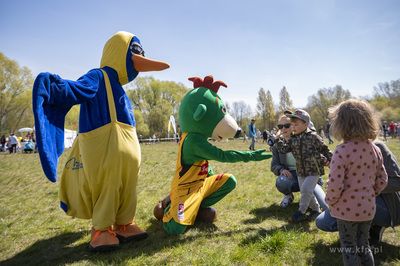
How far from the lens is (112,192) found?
2840 millimetres

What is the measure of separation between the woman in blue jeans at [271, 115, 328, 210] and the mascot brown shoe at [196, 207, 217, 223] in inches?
58.6

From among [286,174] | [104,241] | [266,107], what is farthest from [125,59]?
[266,107]

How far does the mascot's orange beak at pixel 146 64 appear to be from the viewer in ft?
10.3

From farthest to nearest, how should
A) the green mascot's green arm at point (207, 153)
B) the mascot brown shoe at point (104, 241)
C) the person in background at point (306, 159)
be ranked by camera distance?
the person in background at point (306, 159)
the green mascot's green arm at point (207, 153)
the mascot brown shoe at point (104, 241)

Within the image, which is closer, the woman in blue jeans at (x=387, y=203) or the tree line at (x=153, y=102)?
the woman in blue jeans at (x=387, y=203)

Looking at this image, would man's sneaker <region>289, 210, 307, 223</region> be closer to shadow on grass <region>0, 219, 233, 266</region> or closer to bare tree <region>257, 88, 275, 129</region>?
shadow on grass <region>0, 219, 233, 266</region>

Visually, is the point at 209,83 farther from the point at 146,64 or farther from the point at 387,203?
the point at 387,203

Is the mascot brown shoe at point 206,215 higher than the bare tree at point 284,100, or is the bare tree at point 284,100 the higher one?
the bare tree at point 284,100

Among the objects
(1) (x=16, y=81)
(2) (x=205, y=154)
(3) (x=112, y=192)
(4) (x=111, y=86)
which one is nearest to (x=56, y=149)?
(3) (x=112, y=192)

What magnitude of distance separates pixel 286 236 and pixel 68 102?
304 centimetres

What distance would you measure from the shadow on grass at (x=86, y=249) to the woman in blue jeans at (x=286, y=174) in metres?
1.58

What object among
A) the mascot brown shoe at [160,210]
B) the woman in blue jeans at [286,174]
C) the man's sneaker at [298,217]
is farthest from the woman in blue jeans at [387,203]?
the mascot brown shoe at [160,210]

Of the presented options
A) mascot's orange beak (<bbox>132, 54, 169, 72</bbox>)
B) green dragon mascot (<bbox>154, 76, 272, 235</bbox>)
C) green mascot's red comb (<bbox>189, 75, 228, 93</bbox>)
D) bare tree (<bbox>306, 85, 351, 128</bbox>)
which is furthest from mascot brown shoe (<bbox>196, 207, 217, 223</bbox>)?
bare tree (<bbox>306, 85, 351, 128</bbox>)

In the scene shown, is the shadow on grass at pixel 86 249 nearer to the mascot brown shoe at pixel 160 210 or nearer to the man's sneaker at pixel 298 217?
the mascot brown shoe at pixel 160 210
